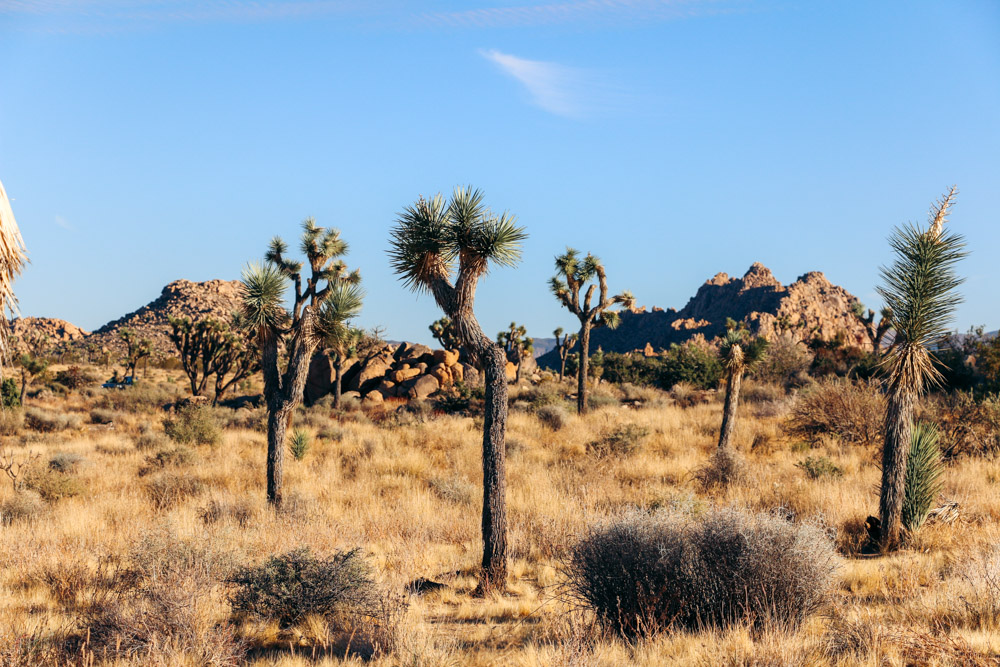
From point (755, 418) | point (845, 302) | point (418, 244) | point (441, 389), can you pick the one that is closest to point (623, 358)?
point (441, 389)

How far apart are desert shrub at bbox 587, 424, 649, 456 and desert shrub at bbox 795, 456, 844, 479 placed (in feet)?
14.6

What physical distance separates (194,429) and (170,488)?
6558mm

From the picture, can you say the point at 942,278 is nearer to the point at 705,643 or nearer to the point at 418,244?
the point at 705,643

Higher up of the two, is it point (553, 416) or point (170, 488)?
point (553, 416)

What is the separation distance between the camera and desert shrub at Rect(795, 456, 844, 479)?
513 inches

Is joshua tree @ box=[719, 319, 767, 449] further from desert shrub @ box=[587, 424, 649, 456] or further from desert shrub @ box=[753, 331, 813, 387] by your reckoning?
desert shrub @ box=[753, 331, 813, 387]

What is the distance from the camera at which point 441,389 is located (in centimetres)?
3412

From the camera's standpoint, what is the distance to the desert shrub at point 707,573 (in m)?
5.62

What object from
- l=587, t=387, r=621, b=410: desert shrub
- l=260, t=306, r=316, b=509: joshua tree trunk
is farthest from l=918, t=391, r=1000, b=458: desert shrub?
l=260, t=306, r=316, b=509: joshua tree trunk

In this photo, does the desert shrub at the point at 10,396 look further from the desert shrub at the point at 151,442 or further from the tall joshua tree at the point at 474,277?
the tall joshua tree at the point at 474,277

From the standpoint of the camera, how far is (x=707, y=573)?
570 centimetres

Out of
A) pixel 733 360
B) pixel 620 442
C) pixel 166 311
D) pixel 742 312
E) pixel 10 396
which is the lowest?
pixel 620 442

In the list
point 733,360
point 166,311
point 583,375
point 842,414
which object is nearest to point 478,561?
point 733,360

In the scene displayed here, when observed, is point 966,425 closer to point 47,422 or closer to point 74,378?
point 47,422
